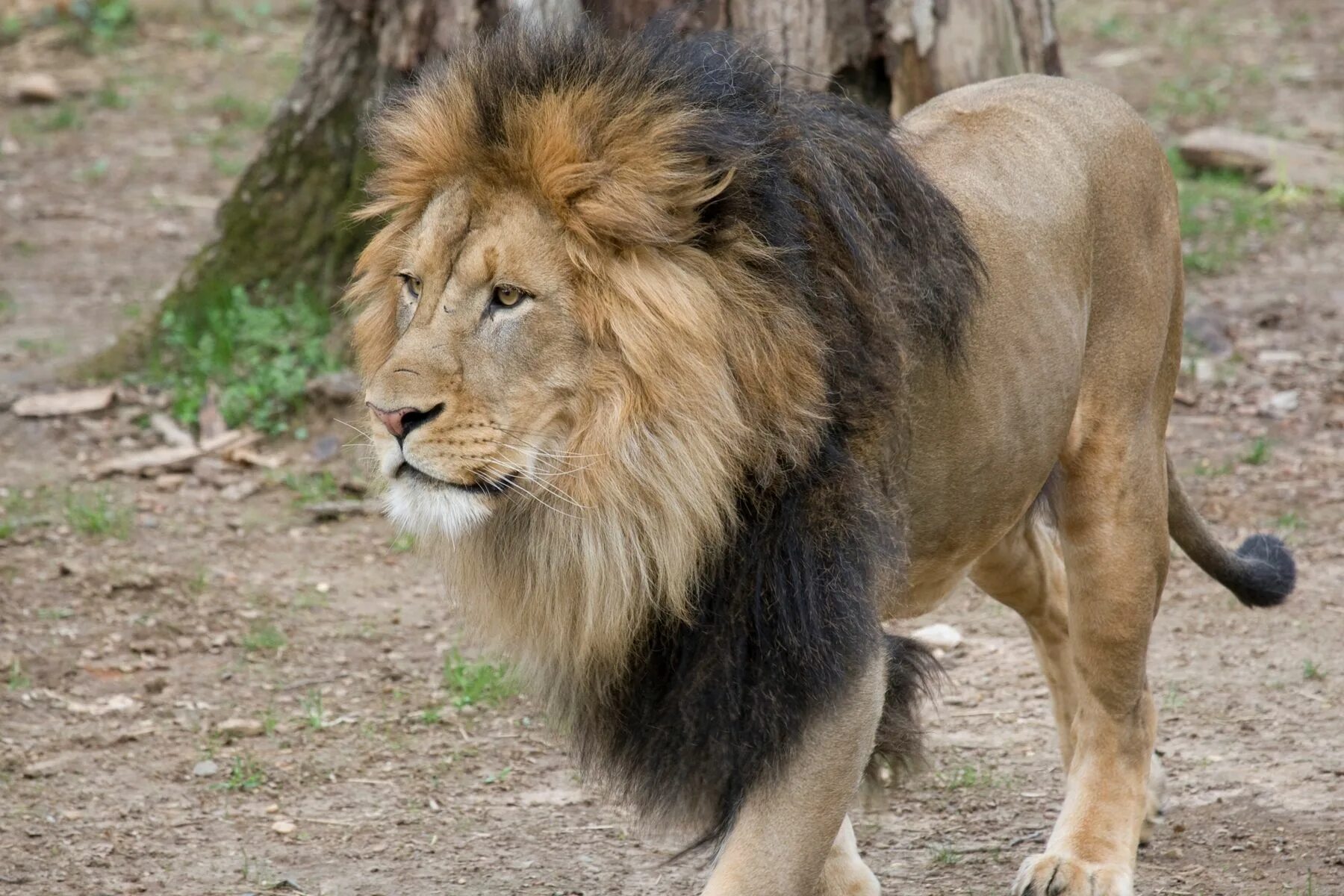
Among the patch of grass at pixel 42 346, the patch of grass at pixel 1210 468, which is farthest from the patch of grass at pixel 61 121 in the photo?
the patch of grass at pixel 1210 468

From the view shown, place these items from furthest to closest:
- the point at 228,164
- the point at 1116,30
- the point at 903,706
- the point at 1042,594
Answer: the point at 1116,30
the point at 228,164
the point at 1042,594
the point at 903,706

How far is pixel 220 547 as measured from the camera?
5.54 metres

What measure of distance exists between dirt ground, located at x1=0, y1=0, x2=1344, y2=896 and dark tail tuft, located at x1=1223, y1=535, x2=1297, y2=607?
365 millimetres

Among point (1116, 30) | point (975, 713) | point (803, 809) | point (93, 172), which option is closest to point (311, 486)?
point (975, 713)

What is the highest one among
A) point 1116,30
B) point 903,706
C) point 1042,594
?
point 903,706

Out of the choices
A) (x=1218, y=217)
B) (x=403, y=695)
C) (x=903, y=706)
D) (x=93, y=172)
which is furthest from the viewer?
(x=93, y=172)

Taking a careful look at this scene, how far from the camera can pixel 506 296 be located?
2668 mm

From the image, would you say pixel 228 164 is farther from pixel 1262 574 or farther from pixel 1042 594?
pixel 1262 574

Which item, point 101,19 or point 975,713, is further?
point 101,19

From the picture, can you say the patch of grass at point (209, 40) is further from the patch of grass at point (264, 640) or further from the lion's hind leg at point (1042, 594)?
the lion's hind leg at point (1042, 594)

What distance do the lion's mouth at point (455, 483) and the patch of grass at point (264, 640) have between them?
2.37 metres

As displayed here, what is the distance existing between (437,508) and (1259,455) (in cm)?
409

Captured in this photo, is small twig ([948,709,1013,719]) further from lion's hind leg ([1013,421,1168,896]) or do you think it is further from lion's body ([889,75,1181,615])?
lion's body ([889,75,1181,615])

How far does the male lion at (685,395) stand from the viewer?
264 cm
